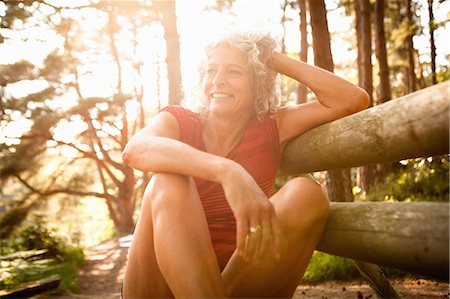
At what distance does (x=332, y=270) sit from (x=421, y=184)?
3.54m

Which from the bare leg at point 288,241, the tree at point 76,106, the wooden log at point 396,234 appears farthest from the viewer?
the tree at point 76,106

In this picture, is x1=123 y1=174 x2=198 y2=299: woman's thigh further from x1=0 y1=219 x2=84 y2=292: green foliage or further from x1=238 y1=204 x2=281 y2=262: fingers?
x1=0 y1=219 x2=84 y2=292: green foliage

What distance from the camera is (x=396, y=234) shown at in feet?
4.57

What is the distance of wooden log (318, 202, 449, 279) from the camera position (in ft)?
4.11

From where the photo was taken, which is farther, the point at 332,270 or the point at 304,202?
the point at 332,270

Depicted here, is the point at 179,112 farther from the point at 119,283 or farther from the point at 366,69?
the point at 366,69

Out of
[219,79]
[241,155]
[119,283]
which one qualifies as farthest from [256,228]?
[119,283]

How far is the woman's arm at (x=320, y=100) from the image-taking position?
2113 millimetres

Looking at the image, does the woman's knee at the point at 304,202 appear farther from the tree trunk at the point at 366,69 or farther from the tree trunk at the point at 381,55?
the tree trunk at the point at 381,55

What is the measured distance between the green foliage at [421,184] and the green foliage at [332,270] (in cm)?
253

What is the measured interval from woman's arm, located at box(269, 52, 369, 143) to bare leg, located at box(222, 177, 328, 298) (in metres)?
0.55

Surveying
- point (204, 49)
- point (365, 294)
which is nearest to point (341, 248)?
point (204, 49)

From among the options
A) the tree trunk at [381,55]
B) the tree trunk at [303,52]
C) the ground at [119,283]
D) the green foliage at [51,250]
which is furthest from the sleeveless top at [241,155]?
the tree trunk at [381,55]

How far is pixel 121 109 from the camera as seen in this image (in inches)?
563
